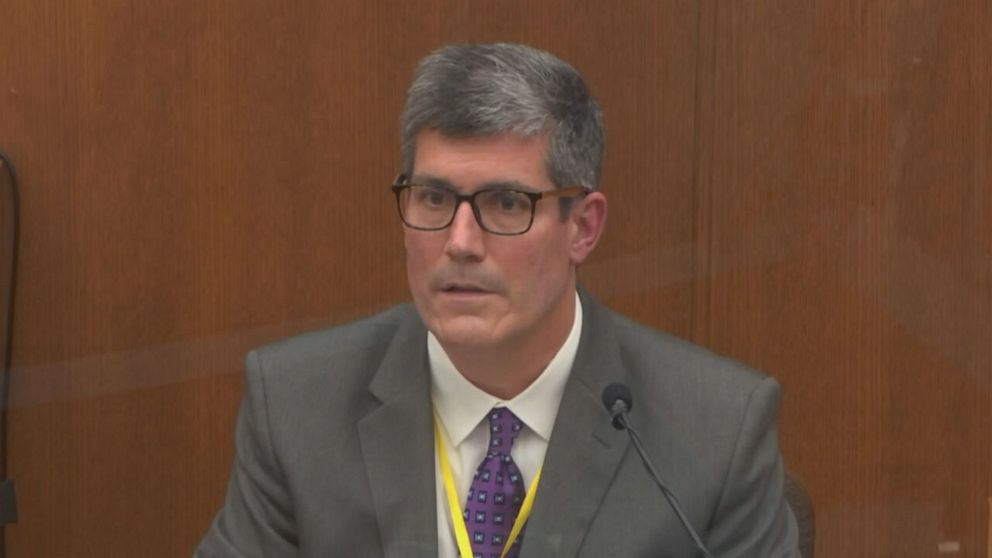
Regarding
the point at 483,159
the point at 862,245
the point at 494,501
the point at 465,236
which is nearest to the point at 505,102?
the point at 483,159

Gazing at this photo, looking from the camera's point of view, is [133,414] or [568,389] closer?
[568,389]

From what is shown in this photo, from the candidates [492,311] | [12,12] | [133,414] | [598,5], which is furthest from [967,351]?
[12,12]

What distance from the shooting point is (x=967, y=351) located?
3.26m

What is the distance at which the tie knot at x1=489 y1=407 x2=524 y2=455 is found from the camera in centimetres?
222

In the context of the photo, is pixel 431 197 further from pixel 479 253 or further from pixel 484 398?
pixel 484 398

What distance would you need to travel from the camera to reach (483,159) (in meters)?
2.08

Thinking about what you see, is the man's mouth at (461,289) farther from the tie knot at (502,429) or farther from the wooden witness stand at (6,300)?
the wooden witness stand at (6,300)

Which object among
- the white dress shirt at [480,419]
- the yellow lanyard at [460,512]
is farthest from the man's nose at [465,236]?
the yellow lanyard at [460,512]

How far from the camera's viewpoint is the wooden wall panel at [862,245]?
10.5 ft

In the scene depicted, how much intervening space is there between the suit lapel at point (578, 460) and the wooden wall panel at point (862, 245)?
3.38 feet

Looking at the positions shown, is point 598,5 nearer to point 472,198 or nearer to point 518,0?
point 518,0

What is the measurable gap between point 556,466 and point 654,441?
0.15 meters

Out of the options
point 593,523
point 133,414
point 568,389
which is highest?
point 568,389

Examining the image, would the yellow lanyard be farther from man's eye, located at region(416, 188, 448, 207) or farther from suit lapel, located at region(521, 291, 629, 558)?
man's eye, located at region(416, 188, 448, 207)
